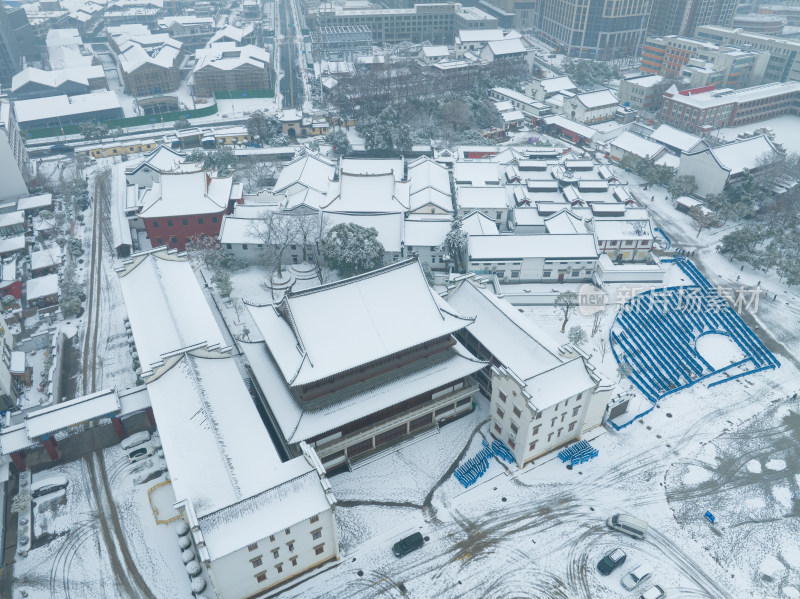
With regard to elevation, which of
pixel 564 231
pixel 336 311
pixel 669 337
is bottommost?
pixel 669 337

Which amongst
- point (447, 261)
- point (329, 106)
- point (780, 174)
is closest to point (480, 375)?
point (447, 261)

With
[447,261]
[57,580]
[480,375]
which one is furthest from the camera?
[447,261]

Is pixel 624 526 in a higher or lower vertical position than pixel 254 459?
lower

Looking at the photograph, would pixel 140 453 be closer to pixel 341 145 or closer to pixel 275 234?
pixel 275 234

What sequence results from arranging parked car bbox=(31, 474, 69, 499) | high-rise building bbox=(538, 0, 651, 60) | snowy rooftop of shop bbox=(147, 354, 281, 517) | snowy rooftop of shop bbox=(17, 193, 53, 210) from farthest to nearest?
high-rise building bbox=(538, 0, 651, 60)
snowy rooftop of shop bbox=(17, 193, 53, 210)
parked car bbox=(31, 474, 69, 499)
snowy rooftop of shop bbox=(147, 354, 281, 517)

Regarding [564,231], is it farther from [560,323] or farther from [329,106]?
[329,106]

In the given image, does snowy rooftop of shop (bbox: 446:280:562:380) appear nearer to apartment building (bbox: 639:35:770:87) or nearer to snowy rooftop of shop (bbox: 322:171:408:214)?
snowy rooftop of shop (bbox: 322:171:408:214)

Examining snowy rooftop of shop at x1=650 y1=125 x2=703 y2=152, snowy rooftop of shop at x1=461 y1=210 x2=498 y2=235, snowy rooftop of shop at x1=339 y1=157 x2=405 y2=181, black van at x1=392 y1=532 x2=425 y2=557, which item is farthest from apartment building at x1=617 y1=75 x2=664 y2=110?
black van at x1=392 y1=532 x2=425 y2=557
